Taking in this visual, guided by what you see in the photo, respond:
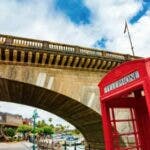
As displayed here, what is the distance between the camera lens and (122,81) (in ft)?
14.3

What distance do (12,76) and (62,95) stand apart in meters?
2.89

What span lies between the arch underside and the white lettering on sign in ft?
25.6

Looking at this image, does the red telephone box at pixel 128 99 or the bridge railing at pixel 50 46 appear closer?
the red telephone box at pixel 128 99

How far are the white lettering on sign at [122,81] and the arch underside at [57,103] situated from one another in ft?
25.6

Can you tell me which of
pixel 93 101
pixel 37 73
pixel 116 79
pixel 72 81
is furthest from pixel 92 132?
pixel 116 79

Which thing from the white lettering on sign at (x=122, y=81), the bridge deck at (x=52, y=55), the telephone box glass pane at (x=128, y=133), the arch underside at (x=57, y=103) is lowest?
the telephone box glass pane at (x=128, y=133)

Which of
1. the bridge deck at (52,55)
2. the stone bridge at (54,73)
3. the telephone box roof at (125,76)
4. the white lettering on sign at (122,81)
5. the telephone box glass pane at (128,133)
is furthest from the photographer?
the stone bridge at (54,73)

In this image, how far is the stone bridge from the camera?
11773 millimetres

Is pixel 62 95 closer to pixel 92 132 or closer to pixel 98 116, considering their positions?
pixel 98 116

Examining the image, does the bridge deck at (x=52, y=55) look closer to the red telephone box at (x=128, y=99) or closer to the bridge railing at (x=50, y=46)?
the bridge railing at (x=50, y=46)

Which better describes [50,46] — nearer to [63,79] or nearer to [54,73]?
[54,73]

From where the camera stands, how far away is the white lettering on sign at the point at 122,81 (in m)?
4.03

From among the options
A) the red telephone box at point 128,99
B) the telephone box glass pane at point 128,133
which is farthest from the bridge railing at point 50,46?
the red telephone box at point 128,99

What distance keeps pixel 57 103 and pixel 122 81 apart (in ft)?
35.7
